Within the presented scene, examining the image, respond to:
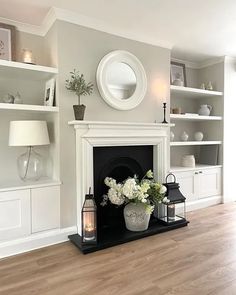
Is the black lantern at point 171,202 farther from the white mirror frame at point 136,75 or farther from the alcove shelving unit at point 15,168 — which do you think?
the alcove shelving unit at point 15,168

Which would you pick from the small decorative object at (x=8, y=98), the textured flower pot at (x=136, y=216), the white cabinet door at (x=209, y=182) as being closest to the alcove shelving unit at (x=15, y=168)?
the small decorative object at (x=8, y=98)

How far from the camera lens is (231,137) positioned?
4359 millimetres

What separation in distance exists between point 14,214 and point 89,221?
2.54 ft

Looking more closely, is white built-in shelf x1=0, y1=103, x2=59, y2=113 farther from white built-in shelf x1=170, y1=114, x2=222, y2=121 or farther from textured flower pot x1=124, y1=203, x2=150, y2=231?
white built-in shelf x1=170, y1=114, x2=222, y2=121

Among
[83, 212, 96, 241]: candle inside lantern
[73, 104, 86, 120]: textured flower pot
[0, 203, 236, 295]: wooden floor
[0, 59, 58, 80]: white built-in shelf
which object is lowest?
[0, 203, 236, 295]: wooden floor

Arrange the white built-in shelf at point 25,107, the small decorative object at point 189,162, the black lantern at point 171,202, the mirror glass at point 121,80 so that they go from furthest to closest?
1. the small decorative object at point 189,162
2. the black lantern at point 171,202
3. the mirror glass at point 121,80
4. the white built-in shelf at point 25,107

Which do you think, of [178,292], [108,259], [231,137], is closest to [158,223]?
[108,259]

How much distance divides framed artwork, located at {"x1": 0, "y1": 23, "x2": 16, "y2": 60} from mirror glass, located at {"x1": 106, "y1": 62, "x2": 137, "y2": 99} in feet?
3.72

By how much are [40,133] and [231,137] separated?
3.39 metres

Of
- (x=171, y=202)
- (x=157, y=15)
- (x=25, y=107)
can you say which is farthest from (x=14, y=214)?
(x=157, y=15)

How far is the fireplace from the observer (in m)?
2.71

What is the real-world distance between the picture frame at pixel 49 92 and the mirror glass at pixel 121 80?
2.18 ft

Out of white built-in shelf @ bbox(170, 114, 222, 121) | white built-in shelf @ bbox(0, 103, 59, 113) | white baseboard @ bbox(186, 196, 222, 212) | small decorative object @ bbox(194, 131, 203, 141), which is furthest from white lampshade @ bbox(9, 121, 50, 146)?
small decorative object @ bbox(194, 131, 203, 141)

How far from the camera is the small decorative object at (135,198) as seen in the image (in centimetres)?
276
